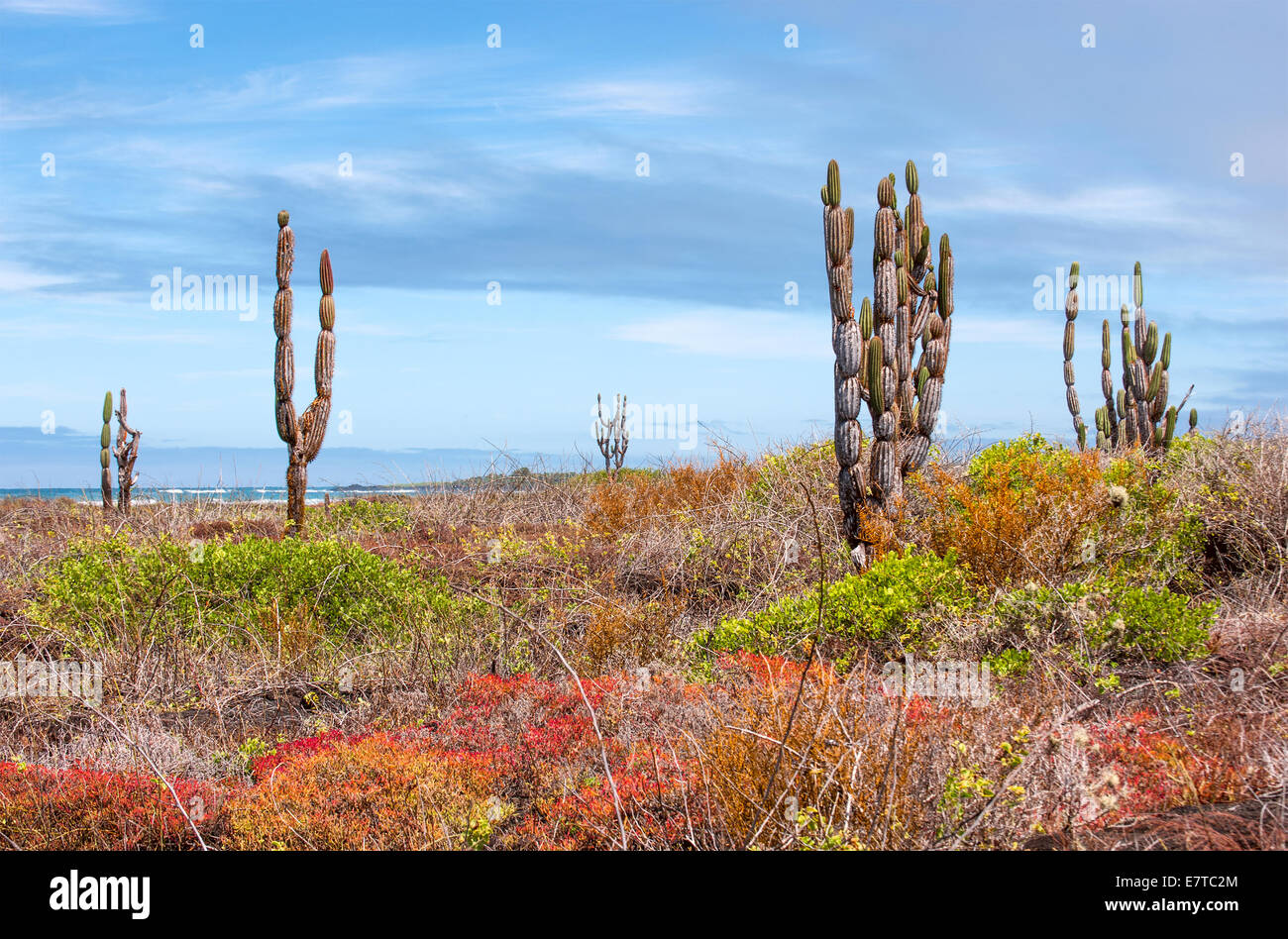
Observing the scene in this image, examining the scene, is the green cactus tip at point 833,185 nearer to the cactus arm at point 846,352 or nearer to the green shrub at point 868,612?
the cactus arm at point 846,352

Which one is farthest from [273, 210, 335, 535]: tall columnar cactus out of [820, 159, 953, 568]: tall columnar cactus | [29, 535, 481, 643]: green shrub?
[820, 159, 953, 568]: tall columnar cactus

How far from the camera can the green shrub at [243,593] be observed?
7.69m

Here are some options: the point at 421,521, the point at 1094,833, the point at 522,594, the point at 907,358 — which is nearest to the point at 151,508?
the point at 421,521

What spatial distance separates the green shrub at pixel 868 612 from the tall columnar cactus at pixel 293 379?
7600 mm

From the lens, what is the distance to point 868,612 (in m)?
6.28

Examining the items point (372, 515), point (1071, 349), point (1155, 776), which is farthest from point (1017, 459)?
point (1071, 349)

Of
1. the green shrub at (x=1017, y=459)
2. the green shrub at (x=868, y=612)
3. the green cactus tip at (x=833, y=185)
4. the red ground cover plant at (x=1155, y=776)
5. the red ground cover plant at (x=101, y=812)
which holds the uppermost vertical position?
the green cactus tip at (x=833, y=185)

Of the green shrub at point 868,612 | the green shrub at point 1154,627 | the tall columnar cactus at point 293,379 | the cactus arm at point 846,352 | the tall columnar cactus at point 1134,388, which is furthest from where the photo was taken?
the tall columnar cactus at point 1134,388

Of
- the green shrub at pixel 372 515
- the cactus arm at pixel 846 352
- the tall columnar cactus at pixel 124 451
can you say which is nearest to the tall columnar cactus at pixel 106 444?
the tall columnar cactus at pixel 124 451

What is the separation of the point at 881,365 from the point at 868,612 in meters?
3.74

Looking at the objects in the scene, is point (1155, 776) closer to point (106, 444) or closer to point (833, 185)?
point (833, 185)

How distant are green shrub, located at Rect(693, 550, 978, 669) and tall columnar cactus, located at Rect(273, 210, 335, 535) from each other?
7.60m

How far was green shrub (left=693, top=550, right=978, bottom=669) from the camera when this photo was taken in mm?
6289
